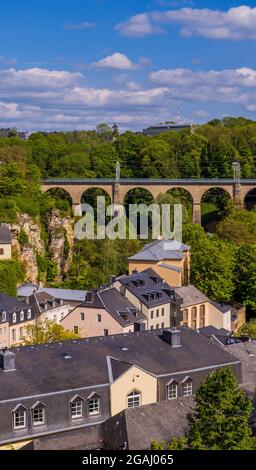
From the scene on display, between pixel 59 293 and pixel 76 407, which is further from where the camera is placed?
pixel 59 293

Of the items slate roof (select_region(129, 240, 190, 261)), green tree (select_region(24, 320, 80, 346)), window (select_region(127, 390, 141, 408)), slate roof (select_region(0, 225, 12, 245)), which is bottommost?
green tree (select_region(24, 320, 80, 346))

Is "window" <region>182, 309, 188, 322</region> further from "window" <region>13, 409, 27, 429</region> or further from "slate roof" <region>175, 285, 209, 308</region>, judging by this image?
"window" <region>13, 409, 27, 429</region>

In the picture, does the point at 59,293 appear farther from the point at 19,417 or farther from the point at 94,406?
the point at 19,417

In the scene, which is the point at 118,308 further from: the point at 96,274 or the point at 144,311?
the point at 96,274

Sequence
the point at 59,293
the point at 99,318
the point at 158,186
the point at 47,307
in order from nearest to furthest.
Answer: the point at 99,318 → the point at 47,307 → the point at 59,293 → the point at 158,186

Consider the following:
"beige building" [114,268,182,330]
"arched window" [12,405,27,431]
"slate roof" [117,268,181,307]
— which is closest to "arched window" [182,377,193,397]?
"arched window" [12,405,27,431]

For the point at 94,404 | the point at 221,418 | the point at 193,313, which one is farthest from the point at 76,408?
the point at 193,313

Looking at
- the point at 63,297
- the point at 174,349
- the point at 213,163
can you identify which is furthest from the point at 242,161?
the point at 174,349

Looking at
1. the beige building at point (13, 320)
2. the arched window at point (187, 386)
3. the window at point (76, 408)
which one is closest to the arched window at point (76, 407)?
the window at point (76, 408)
